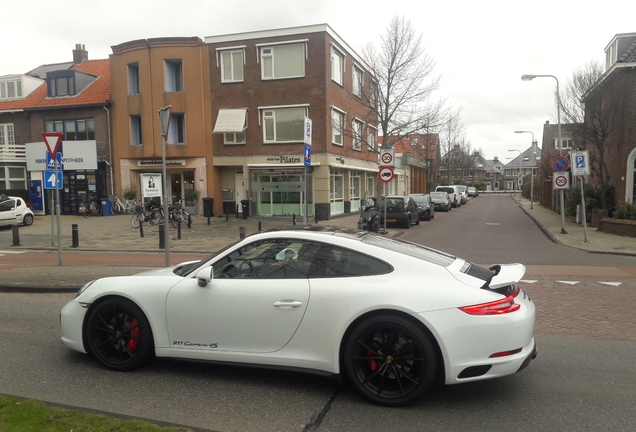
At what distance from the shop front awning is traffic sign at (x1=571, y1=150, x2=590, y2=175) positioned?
16.0 meters

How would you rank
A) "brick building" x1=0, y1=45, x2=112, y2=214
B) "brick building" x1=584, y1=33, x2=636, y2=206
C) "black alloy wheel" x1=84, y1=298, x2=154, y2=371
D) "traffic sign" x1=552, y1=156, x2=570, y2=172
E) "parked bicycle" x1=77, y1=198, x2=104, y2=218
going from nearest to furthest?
"black alloy wheel" x1=84, y1=298, x2=154, y2=371 → "traffic sign" x1=552, y1=156, x2=570, y2=172 → "brick building" x1=584, y1=33, x2=636, y2=206 → "parked bicycle" x1=77, y1=198, x2=104, y2=218 → "brick building" x1=0, y1=45, x2=112, y2=214

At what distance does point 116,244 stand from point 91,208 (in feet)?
42.3

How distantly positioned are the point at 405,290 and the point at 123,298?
2.58 m

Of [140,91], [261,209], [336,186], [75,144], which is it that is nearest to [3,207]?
[75,144]

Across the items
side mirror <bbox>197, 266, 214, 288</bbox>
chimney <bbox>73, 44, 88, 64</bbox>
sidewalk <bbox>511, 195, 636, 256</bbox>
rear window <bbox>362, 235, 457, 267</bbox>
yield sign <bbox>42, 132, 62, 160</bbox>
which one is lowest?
sidewalk <bbox>511, 195, 636, 256</bbox>

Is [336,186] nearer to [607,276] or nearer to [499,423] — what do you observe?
[607,276]

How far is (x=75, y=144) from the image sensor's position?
85.8ft

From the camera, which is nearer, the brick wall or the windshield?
the brick wall

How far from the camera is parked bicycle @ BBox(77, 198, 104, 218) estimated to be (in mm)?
27000

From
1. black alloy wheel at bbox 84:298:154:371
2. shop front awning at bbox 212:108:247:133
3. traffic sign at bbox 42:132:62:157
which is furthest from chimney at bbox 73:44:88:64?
black alloy wheel at bbox 84:298:154:371

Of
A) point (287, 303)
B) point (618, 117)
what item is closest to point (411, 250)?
point (287, 303)

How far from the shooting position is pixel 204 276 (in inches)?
Answer: 159

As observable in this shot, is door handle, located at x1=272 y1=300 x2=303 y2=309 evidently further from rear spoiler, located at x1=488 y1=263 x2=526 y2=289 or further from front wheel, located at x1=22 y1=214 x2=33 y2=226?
front wheel, located at x1=22 y1=214 x2=33 y2=226

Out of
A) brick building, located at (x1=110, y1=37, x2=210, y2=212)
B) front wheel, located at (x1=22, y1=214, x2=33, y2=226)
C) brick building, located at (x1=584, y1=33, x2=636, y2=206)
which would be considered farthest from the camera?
brick building, located at (x1=110, y1=37, x2=210, y2=212)
